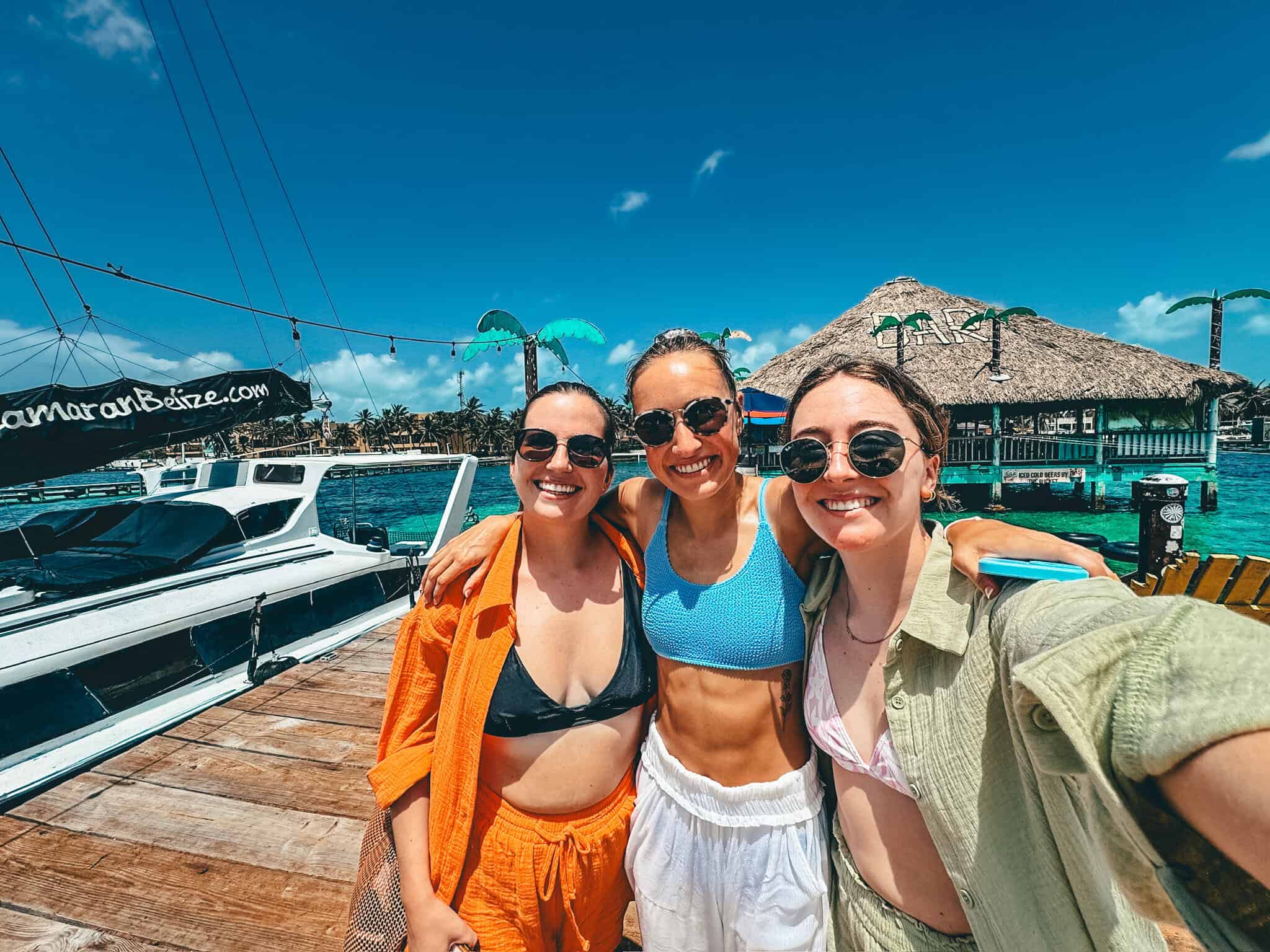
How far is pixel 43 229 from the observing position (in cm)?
618

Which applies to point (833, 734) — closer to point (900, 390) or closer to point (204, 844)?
point (900, 390)

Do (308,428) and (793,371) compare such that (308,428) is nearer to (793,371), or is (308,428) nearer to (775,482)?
(793,371)

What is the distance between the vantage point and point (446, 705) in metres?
1.59

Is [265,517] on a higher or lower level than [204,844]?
higher

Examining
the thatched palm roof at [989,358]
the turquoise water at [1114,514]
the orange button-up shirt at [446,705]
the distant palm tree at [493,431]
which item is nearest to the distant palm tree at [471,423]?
the distant palm tree at [493,431]

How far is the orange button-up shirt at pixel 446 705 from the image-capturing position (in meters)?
1.56

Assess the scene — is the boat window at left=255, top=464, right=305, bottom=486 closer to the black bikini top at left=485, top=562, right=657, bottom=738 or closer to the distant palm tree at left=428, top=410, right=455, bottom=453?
the black bikini top at left=485, top=562, right=657, bottom=738

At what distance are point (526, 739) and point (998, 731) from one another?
3.96ft

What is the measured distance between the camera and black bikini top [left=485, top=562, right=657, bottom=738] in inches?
62.8

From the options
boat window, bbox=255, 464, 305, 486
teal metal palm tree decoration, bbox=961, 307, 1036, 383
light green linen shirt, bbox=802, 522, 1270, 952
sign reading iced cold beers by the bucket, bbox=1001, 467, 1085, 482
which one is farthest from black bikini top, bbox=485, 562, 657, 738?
teal metal palm tree decoration, bbox=961, 307, 1036, 383

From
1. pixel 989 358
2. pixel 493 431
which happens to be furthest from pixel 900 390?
pixel 493 431

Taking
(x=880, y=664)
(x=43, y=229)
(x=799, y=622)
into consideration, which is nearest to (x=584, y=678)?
(x=799, y=622)

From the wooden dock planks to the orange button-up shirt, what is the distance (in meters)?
1.03

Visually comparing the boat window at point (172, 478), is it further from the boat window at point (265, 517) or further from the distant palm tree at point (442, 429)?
the distant palm tree at point (442, 429)
